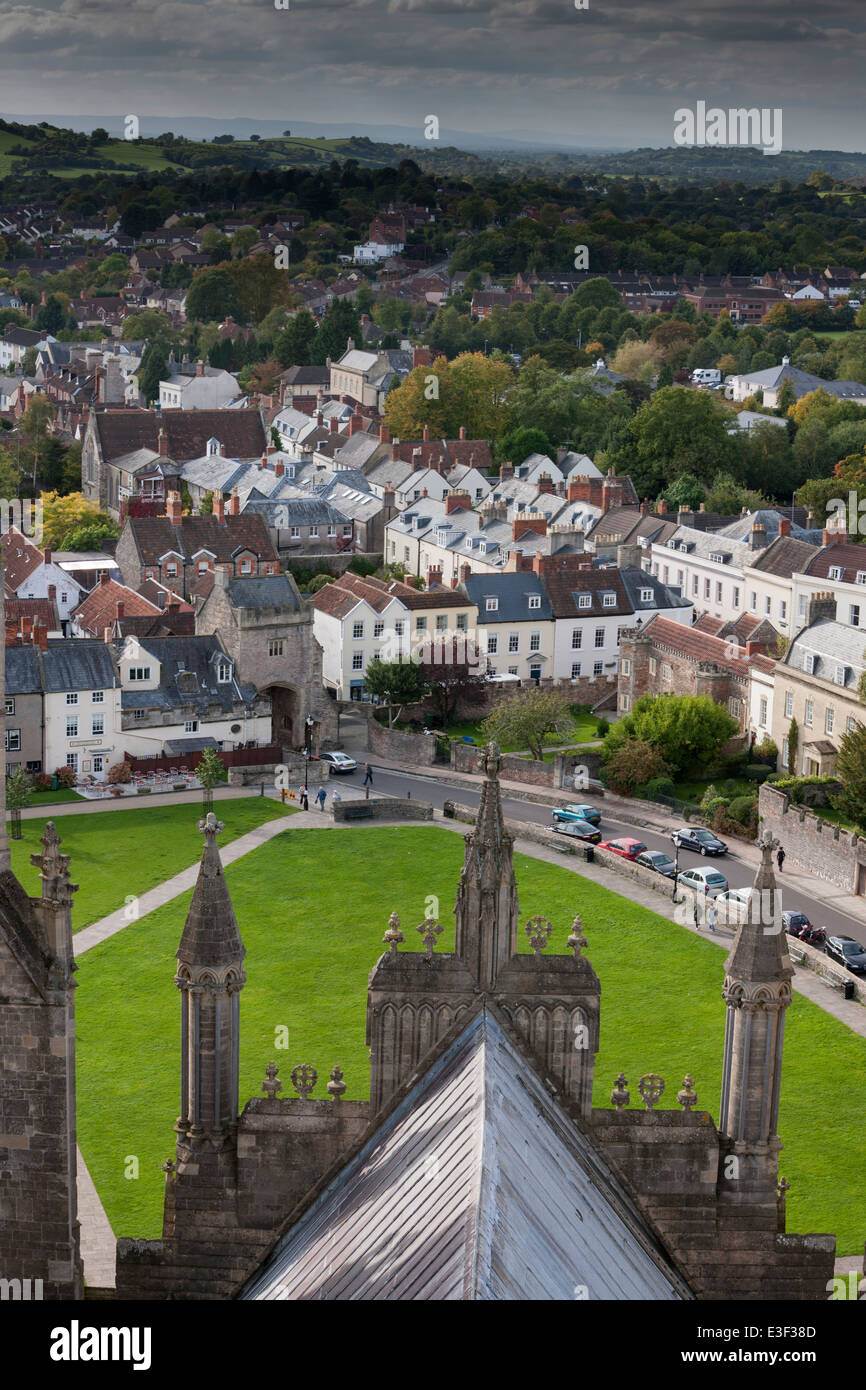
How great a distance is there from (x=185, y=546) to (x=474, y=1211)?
7001 cm

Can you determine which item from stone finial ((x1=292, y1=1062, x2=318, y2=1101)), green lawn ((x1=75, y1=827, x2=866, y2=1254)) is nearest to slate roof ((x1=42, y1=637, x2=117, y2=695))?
green lawn ((x1=75, y1=827, x2=866, y2=1254))

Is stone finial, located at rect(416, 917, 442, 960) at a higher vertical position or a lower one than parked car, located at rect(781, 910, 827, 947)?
higher

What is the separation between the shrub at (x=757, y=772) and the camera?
69.8 metres

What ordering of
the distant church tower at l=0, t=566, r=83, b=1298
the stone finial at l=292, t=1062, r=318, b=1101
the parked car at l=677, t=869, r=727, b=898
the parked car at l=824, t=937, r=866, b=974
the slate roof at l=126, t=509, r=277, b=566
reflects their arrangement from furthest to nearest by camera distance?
the slate roof at l=126, t=509, r=277, b=566, the parked car at l=677, t=869, r=727, b=898, the parked car at l=824, t=937, r=866, b=974, the stone finial at l=292, t=1062, r=318, b=1101, the distant church tower at l=0, t=566, r=83, b=1298

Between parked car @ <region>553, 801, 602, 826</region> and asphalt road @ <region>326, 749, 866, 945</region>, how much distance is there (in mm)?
440

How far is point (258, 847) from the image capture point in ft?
209

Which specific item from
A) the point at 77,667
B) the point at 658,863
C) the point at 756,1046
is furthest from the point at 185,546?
Result: the point at 756,1046

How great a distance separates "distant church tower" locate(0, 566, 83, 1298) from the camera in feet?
68.3

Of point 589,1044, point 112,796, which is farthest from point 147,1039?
point 589,1044

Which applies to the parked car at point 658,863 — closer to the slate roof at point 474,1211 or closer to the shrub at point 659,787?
the shrub at point 659,787

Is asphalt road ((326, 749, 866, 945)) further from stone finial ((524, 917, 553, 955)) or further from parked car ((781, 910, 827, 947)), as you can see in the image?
stone finial ((524, 917, 553, 955))
